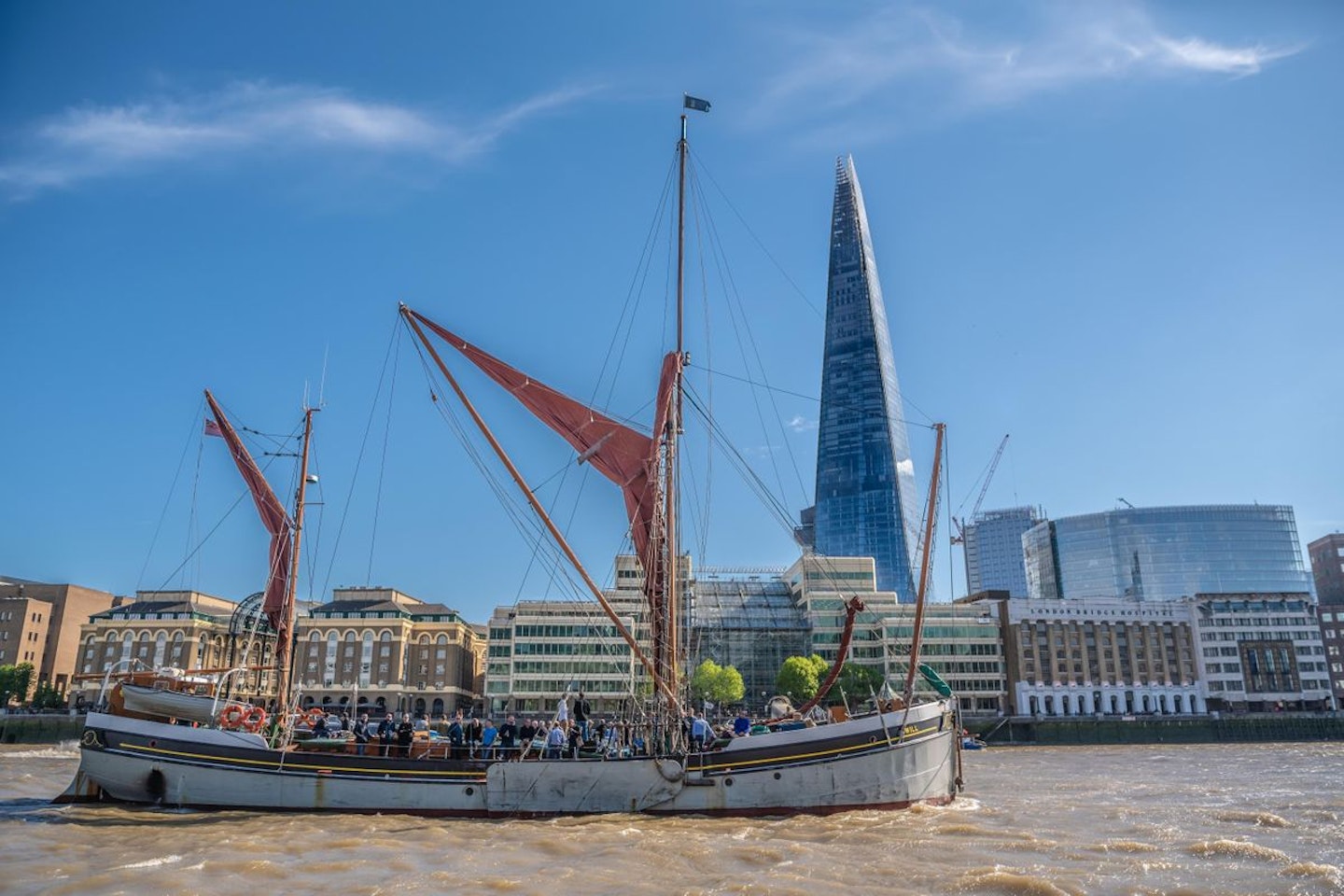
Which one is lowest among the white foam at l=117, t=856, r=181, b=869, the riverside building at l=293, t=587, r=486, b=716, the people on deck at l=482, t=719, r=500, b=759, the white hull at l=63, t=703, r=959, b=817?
the white foam at l=117, t=856, r=181, b=869

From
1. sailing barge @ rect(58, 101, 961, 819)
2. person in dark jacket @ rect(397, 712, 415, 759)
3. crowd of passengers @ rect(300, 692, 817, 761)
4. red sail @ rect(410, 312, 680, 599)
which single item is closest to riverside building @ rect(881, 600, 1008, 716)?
red sail @ rect(410, 312, 680, 599)

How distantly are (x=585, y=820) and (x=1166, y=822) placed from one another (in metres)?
18.7

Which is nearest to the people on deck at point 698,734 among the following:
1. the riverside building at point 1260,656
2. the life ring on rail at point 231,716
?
the life ring on rail at point 231,716

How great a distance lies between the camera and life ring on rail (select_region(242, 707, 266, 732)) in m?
35.8

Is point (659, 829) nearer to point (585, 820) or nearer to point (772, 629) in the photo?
point (585, 820)

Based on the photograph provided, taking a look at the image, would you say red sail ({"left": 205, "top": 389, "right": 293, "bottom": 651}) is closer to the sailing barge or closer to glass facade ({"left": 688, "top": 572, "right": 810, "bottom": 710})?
the sailing barge

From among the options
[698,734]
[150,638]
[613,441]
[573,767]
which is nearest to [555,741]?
[573,767]

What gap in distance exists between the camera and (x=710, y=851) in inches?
998

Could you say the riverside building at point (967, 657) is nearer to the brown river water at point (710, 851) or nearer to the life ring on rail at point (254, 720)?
the brown river water at point (710, 851)

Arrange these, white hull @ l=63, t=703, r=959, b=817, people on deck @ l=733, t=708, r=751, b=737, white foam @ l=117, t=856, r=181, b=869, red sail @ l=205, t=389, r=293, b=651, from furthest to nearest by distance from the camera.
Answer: red sail @ l=205, t=389, r=293, b=651 → people on deck @ l=733, t=708, r=751, b=737 → white hull @ l=63, t=703, r=959, b=817 → white foam @ l=117, t=856, r=181, b=869

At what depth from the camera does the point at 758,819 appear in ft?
102

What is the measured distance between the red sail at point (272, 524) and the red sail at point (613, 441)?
48.9 ft

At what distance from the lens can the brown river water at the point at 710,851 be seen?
2133 cm

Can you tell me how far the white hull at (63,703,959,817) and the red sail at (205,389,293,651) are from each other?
10.8 meters
